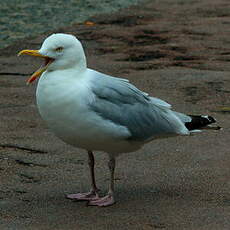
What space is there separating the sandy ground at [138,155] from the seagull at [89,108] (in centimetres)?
26

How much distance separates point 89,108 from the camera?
4.39m

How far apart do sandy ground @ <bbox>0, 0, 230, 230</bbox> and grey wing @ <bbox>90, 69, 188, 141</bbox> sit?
1.34 feet

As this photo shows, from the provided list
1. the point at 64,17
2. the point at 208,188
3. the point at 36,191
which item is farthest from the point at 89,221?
the point at 64,17

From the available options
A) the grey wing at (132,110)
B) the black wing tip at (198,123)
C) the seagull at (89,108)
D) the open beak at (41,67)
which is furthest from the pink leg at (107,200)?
the open beak at (41,67)

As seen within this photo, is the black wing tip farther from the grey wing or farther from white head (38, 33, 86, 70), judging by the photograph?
white head (38, 33, 86, 70)

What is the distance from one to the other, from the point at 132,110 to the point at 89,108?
0.40 meters

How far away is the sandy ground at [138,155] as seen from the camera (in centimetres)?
443

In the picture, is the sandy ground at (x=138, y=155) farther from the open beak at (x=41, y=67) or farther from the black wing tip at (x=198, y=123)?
the open beak at (x=41, y=67)

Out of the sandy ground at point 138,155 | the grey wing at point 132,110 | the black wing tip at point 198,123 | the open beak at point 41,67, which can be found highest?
the open beak at point 41,67

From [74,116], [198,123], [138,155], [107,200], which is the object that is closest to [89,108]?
[74,116]

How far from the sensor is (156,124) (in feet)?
15.7

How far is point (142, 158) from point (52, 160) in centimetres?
65

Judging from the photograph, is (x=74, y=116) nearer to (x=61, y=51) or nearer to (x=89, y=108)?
→ (x=89, y=108)

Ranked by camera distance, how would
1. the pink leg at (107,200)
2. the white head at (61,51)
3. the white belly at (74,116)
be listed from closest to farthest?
the white belly at (74,116), the white head at (61,51), the pink leg at (107,200)
